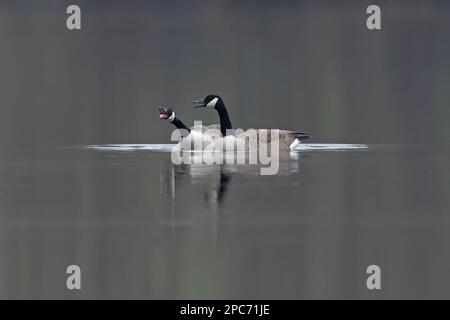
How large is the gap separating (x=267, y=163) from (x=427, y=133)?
7610 millimetres

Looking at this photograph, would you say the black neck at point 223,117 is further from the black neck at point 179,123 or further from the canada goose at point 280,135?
the black neck at point 179,123

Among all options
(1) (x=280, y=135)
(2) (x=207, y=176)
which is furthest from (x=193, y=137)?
(2) (x=207, y=176)

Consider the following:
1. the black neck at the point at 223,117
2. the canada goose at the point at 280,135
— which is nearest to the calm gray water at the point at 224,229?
the canada goose at the point at 280,135

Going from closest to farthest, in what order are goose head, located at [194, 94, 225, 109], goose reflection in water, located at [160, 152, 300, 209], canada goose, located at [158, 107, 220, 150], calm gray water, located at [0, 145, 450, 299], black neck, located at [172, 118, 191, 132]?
calm gray water, located at [0, 145, 450, 299], goose reflection in water, located at [160, 152, 300, 209], canada goose, located at [158, 107, 220, 150], black neck, located at [172, 118, 191, 132], goose head, located at [194, 94, 225, 109]

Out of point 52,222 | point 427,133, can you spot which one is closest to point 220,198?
point 52,222

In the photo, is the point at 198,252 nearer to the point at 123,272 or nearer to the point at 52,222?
the point at 123,272

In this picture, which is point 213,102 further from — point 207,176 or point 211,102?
point 207,176

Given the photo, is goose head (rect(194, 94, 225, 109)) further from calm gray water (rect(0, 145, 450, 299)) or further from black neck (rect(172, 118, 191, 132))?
calm gray water (rect(0, 145, 450, 299))

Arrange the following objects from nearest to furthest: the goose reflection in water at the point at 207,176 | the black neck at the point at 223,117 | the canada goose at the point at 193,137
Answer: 1. the goose reflection in water at the point at 207,176
2. the canada goose at the point at 193,137
3. the black neck at the point at 223,117

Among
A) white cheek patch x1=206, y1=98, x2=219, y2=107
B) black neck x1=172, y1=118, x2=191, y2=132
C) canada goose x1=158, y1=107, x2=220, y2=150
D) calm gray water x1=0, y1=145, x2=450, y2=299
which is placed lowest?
calm gray water x1=0, y1=145, x2=450, y2=299

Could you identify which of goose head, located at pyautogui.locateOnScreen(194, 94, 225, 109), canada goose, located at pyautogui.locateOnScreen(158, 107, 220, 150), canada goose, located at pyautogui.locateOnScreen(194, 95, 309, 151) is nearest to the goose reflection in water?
canada goose, located at pyautogui.locateOnScreen(158, 107, 220, 150)

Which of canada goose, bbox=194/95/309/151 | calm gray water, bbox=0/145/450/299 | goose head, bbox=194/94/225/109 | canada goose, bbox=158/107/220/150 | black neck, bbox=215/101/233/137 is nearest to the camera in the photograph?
calm gray water, bbox=0/145/450/299

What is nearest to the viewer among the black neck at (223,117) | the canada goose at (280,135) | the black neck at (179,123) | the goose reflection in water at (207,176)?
the goose reflection in water at (207,176)

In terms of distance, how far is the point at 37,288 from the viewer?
34.7 feet
